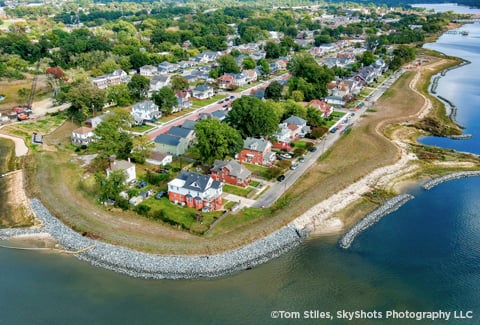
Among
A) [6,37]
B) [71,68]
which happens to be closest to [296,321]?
[71,68]

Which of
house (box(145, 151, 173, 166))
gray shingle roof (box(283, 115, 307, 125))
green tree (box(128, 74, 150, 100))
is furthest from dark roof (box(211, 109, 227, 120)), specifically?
green tree (box(128, 74, 150, 100))

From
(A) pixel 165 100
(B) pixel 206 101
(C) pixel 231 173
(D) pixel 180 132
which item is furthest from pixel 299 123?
(B) pixel 206 101

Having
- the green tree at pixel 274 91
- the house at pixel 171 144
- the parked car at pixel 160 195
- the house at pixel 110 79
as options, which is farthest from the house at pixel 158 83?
the parked car at pixel 160 195

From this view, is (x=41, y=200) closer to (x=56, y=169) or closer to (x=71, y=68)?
(x=56, y=169)

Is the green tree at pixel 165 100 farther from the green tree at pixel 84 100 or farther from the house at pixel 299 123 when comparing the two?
the house at pixel 299 123

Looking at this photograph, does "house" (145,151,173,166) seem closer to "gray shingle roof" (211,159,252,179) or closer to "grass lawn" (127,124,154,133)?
"gray shingle roof" (211,159,252,179)

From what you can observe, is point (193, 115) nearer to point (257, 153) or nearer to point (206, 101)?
point (206, 101)

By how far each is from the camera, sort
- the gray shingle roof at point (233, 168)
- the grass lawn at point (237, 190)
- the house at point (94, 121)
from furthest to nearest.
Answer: the house at point (94, 121) < the gray shingle roof at point (233, 168) < the grass lawn at point (237, 190)
